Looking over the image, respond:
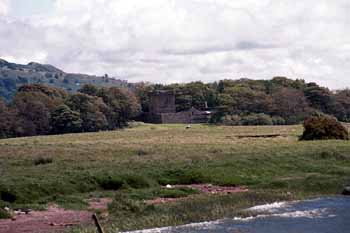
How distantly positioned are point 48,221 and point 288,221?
8.76 metres

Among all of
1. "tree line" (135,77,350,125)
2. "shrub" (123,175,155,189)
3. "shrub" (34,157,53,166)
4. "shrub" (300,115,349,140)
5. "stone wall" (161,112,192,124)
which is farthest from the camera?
"stone wall" (161,112,192,124)

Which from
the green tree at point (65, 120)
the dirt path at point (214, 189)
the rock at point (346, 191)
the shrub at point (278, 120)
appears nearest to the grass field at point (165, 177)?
the dirt path at point (214, 189)

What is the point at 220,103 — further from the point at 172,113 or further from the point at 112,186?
the point at 112,186

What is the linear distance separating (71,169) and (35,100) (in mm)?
70462

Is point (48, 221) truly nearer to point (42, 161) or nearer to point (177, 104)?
point (42, 161)

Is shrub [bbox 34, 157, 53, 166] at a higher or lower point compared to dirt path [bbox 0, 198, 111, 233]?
higher

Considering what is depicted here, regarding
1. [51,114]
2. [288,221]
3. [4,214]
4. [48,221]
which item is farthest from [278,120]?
[48,221]

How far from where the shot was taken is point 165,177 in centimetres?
3725

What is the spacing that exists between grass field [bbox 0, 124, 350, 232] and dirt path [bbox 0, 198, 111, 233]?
93cm

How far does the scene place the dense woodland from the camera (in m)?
106

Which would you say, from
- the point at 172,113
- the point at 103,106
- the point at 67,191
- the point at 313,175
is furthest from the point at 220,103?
the point at 67,191

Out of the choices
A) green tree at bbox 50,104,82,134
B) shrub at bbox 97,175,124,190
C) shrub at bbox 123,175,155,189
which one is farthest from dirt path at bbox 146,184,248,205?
green tree at bbox 50,104,82,134

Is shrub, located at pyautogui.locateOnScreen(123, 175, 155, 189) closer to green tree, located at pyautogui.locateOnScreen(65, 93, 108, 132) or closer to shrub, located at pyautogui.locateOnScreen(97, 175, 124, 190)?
shrub, located at pyautogui.locateOnScreen(97, 175, 124, 190)

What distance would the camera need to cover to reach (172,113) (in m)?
138
